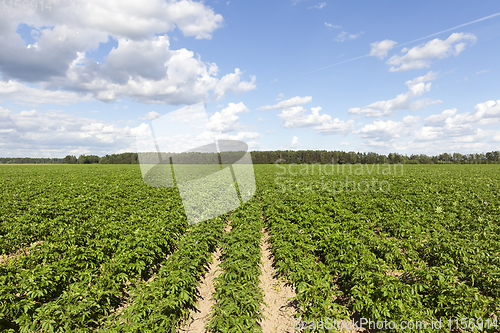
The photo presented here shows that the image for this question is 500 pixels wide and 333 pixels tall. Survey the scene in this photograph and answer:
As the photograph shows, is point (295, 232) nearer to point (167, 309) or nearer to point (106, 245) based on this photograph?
point (167, 309)

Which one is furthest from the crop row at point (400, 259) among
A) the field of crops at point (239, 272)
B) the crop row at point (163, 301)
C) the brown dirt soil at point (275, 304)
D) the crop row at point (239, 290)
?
the crop row at point (163, 301)

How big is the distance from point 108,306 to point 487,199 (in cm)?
2126

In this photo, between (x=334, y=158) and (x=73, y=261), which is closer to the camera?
(x=73, y=261)

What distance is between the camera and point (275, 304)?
20.9 ft

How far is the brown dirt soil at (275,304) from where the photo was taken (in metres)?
5.55

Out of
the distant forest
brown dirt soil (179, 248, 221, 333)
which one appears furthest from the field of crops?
the distant forest

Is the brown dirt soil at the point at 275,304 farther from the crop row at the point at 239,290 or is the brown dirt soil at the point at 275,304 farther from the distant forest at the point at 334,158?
the distant forest at the point at 334,158

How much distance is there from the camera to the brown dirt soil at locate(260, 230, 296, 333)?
555 cm

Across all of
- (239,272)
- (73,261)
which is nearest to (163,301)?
(239,272)
